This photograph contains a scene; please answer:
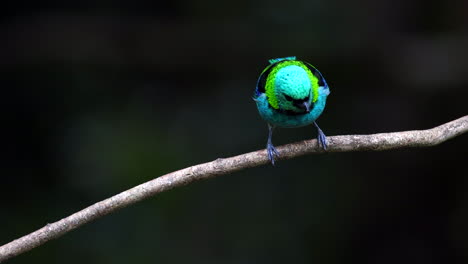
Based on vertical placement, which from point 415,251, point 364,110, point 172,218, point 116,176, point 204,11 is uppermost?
point 204,11

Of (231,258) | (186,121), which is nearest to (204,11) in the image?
(186,121)

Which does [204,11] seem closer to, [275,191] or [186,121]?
[186,121]

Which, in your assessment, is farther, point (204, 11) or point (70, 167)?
point (204, 11)

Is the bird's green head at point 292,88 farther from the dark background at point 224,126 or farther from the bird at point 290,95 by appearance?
the dark background at point 224,126

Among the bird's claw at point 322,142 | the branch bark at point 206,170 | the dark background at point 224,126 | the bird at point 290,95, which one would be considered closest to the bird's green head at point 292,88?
the bird at point 290,95

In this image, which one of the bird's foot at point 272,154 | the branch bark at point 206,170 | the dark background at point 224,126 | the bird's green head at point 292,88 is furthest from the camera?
A: the dark background at point 224,126

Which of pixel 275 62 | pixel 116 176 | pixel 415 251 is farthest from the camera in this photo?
pixel 415 251

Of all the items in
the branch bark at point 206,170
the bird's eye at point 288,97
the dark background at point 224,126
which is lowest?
the branch bark at point 206,170
